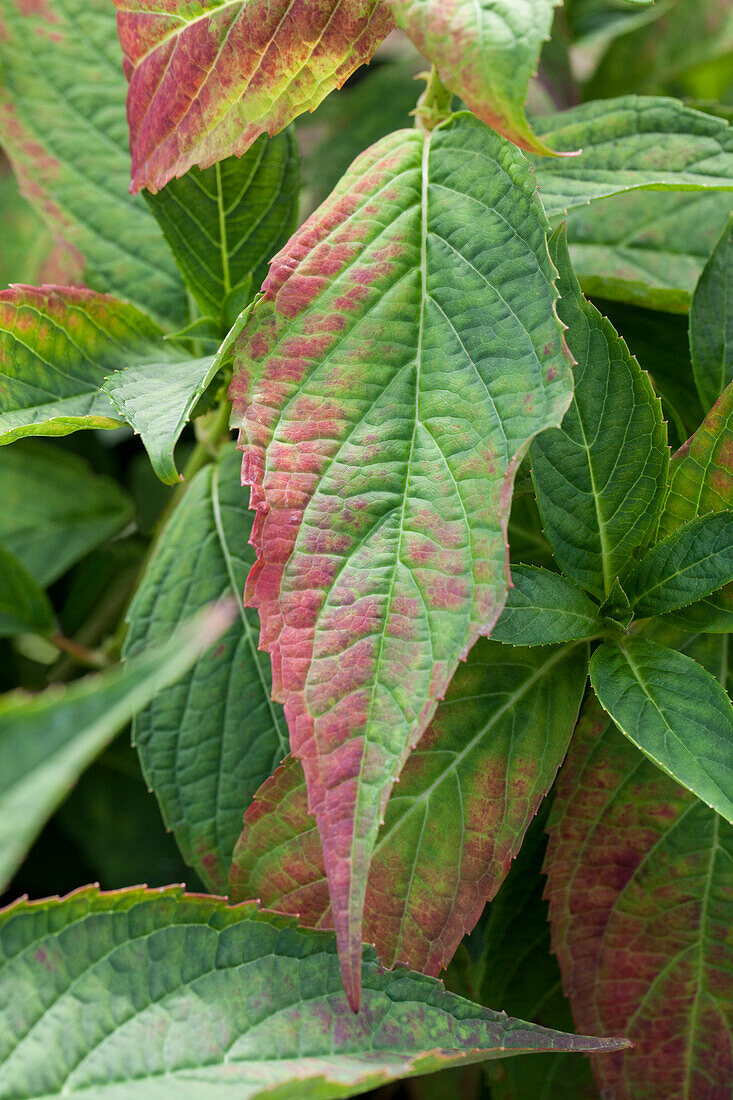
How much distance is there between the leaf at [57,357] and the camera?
478 mm

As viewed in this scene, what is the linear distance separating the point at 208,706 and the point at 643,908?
0.29 m

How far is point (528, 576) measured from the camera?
1.52 ft

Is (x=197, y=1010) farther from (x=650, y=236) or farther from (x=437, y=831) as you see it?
(x=650, y=236)

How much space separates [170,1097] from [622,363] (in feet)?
1.28

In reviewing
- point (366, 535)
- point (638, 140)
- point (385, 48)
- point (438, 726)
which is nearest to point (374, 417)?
point (366, 535)

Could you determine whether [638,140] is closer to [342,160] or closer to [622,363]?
[622,363]

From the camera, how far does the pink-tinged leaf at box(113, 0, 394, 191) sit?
1.51 ft

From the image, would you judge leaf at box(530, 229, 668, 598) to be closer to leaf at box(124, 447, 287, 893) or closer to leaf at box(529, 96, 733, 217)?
leaf at box(529, 96, 733, 217)

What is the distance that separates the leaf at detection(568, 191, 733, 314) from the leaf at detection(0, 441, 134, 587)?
527mm

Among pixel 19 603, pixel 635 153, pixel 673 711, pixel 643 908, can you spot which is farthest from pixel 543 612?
pixel 19 603

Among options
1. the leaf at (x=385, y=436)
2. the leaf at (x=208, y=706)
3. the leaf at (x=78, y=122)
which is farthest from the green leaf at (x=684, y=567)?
the leaf at (x=78, y=122)

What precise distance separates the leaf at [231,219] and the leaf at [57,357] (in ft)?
0.19

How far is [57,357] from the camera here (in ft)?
1.69

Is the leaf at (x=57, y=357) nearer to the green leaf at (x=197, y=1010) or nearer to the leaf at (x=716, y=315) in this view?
the green leaf at (x=197, y=1010)
